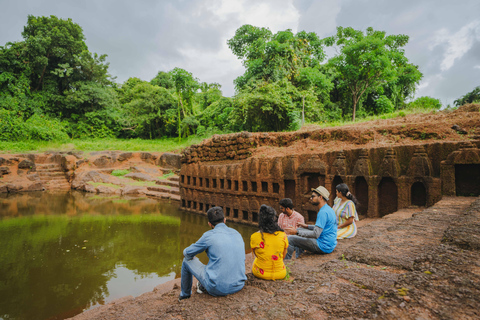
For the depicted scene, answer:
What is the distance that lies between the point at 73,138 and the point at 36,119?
12.9 feet

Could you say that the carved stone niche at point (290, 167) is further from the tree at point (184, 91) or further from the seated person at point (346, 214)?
the tree at point (184, 91)

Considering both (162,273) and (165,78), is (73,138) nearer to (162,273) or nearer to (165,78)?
(165,78)

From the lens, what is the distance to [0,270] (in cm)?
650

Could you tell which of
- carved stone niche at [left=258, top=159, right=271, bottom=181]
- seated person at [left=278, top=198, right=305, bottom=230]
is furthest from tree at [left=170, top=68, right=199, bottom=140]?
seated person at [left=278, top=198, right=305, bottom=230]

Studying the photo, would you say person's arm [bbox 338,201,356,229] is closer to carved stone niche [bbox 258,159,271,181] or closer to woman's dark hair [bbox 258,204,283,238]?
woman's dark hair [bbox 258,204,283,238]

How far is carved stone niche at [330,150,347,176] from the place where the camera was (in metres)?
7.15

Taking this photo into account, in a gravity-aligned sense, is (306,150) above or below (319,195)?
above

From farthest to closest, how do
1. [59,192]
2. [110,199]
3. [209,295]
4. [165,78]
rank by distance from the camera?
1. [165,78]
2. [59,192]
3. [110,199]
4. [209,295]

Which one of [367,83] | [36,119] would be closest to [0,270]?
[367,83]

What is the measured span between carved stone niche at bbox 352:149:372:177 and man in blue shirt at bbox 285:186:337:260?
327cm

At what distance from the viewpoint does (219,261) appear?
2896 millimetres

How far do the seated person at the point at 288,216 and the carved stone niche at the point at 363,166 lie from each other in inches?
118

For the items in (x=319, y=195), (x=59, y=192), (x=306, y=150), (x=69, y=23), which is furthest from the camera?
(x=69, y=23)

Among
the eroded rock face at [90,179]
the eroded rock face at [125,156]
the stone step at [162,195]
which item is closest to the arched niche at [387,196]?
the stone step at [162,195]
